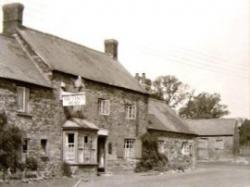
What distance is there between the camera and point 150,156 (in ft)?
144

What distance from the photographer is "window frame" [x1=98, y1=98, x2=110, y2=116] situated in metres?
38.8

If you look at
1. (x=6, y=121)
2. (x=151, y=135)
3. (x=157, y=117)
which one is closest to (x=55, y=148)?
(x=6, y=121)

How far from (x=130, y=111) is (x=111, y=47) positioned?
826cm

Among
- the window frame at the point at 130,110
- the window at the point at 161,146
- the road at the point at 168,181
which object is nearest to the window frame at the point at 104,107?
the window frame at the point at 130,110

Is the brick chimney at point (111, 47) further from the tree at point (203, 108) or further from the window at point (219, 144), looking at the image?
the tree at point (203, 108)

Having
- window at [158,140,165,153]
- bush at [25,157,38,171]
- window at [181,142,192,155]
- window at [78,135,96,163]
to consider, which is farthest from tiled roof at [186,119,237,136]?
bush at [25,157,38,171]

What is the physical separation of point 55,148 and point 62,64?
5724 mm

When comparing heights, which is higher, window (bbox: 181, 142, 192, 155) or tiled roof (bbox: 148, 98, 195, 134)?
tiled roof (bbox: 148, 98, 195, 134)

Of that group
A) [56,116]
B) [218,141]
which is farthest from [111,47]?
[218,141]

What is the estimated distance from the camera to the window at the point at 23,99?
3169 centimetres

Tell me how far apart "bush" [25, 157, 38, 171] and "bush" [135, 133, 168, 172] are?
40.1 feet

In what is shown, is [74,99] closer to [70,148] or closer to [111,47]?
[70,148]

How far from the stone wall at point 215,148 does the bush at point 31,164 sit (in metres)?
48.4

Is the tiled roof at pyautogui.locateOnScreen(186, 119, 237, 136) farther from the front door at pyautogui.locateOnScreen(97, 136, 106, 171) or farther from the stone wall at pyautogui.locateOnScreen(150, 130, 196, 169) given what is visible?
the front door at pyautogui.locateOnScreen(97, 136, 106, 171)
